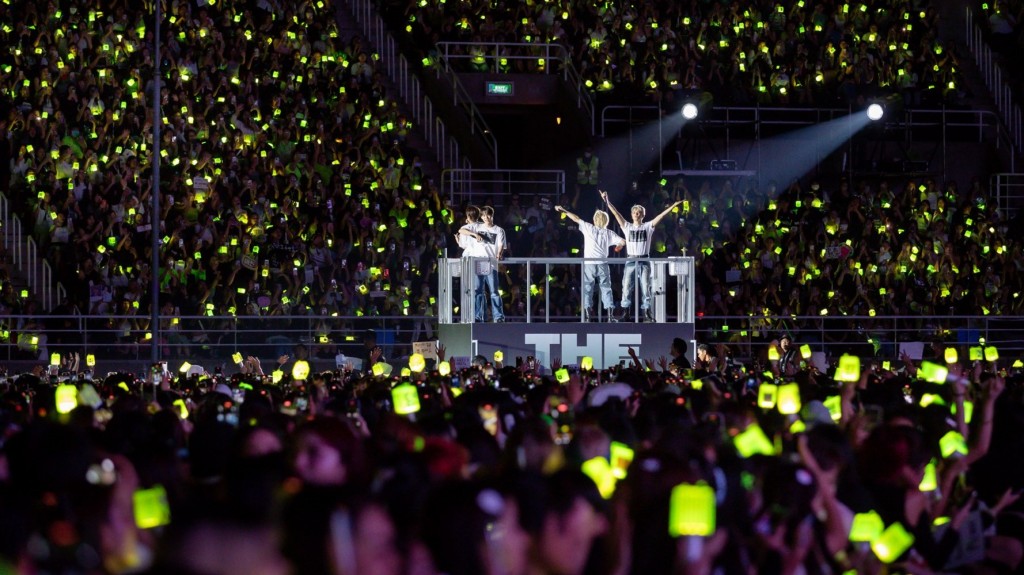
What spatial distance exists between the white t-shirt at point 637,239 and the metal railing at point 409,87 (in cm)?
1209

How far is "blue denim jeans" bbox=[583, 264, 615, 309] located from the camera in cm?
2269

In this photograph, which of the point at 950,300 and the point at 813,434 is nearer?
the point at 813,434

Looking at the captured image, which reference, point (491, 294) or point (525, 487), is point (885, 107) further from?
point (525, 487)

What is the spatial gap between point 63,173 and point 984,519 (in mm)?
Result: 22024

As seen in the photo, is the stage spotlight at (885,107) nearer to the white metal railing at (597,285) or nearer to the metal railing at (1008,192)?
the metal railing at (1008,192)

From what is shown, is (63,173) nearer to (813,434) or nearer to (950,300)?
(950,300)

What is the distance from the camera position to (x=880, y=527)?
7.55 meters

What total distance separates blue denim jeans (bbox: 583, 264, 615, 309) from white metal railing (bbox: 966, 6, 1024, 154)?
18068 mm

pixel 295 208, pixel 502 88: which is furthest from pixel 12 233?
pixel 502 88

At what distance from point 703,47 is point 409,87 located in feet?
20.3

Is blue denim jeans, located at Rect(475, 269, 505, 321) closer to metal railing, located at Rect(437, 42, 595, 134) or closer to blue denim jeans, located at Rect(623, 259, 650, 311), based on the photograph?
blue denim jeans, located at Rect(623, 259, 650, 311)

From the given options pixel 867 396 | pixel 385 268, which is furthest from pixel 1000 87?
pixel 867 396

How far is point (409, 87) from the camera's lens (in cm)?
3488

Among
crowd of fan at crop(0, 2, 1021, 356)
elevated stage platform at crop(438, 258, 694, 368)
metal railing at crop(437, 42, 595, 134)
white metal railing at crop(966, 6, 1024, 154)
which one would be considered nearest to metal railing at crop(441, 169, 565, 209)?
crowd of fan at crop(0, 2, 1021, 356)
